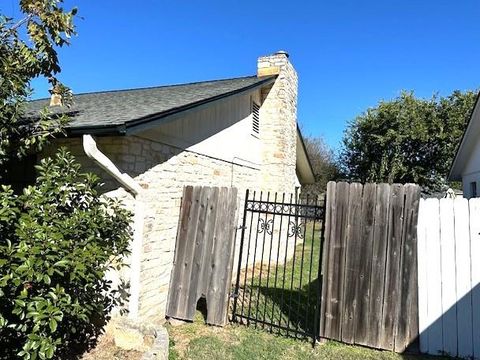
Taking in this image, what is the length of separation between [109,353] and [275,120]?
770 centimetres

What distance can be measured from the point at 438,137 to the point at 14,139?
2108 cm

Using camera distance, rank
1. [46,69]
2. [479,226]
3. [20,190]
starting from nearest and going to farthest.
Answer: [479,226], [46,69], [20,190]

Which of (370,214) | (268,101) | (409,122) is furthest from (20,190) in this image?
(409,122)

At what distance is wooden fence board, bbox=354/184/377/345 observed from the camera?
462 cm

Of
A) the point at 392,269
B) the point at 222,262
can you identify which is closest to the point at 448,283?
the point at 392,269

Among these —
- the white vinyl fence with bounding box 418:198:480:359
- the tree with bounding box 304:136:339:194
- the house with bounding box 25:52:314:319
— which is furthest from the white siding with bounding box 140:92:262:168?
the tree with bounding box 304:136:339:194

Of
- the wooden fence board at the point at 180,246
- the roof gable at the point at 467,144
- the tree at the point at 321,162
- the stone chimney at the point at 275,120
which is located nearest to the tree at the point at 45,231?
the wooden fence board at the point at 180,246

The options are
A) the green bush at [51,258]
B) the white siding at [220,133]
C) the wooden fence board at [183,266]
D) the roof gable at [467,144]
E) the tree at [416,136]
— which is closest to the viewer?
the green bush at [51,258]

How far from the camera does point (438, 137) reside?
20000mm

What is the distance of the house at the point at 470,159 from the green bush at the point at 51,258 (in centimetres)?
1009

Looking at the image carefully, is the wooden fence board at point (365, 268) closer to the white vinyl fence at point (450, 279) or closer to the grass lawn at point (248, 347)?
the grass lawn at point (248, 347)

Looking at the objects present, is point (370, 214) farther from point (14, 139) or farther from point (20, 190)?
point (20, 190)

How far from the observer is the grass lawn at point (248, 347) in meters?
4.42

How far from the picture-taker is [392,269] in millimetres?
4566
